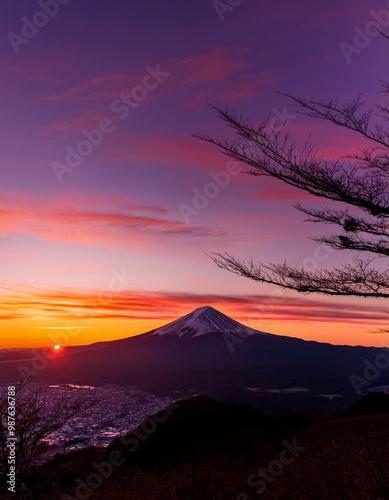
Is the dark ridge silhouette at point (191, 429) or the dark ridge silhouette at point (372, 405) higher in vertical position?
the dark ridge silhouette at point (191, 429)

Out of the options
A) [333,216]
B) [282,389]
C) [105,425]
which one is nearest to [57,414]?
[333,216]

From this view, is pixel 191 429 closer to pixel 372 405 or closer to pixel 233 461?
pixel 233 461

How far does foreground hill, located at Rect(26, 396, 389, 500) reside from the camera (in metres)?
6.10

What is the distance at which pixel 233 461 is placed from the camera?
12094 millimetres

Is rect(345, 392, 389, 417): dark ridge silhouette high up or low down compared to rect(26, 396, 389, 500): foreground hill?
down

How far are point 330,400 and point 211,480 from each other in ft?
534

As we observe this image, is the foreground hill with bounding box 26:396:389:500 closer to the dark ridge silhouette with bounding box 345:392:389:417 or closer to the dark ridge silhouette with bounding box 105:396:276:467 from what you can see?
the dark ridge silhouette with bounding box 105:396:276:467

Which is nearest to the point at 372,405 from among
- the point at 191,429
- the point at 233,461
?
the point at 191,429

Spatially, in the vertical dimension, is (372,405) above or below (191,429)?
below

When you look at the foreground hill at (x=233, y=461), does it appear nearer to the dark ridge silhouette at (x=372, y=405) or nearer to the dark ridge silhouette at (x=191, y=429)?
the dark ridge silhouette at (x=191, y=429)

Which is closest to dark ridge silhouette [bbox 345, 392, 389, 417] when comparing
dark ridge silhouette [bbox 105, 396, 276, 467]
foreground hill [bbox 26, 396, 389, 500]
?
foreground hill [bbox 26, 396, 389, 500]

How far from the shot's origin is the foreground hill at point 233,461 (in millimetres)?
6100

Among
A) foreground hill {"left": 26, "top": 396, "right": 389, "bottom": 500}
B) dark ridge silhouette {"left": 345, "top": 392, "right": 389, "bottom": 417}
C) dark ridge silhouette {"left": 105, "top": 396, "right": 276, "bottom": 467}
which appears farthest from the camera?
dark ridge silhouette {"left": 345, "top": 392, "right": 389, "bottom": 417}

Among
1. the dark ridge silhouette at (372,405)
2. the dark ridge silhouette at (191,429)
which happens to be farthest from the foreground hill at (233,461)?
the dark ridge silhouette at (372,405)
